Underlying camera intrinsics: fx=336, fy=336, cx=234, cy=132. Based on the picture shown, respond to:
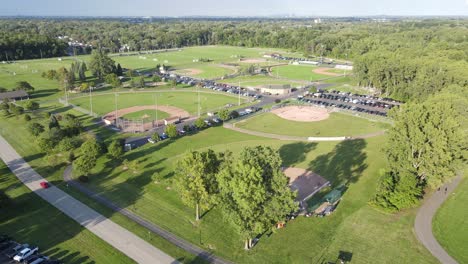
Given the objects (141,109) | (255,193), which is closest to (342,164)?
(255,193)

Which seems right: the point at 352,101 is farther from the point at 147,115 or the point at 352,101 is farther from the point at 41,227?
the point at 41,227

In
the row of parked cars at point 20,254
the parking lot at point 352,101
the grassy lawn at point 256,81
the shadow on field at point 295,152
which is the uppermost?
the grassy lawn at point 256,81

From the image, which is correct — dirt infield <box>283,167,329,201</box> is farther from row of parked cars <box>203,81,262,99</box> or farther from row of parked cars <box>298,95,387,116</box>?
row of parked cars <box>203,81,262,99</box>

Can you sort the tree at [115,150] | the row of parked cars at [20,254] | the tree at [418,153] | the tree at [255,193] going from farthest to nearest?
the tree at [115,150] → the tree at [418,153] → the row of parked cars at [20,254] → the tree at [255,193]

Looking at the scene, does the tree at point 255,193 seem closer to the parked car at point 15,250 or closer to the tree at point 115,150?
the parked car at point 15,250

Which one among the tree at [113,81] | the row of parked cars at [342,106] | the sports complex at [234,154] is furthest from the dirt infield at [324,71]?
the tree at [113,81]

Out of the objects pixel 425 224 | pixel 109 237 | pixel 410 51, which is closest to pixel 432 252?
pixel 425 224
